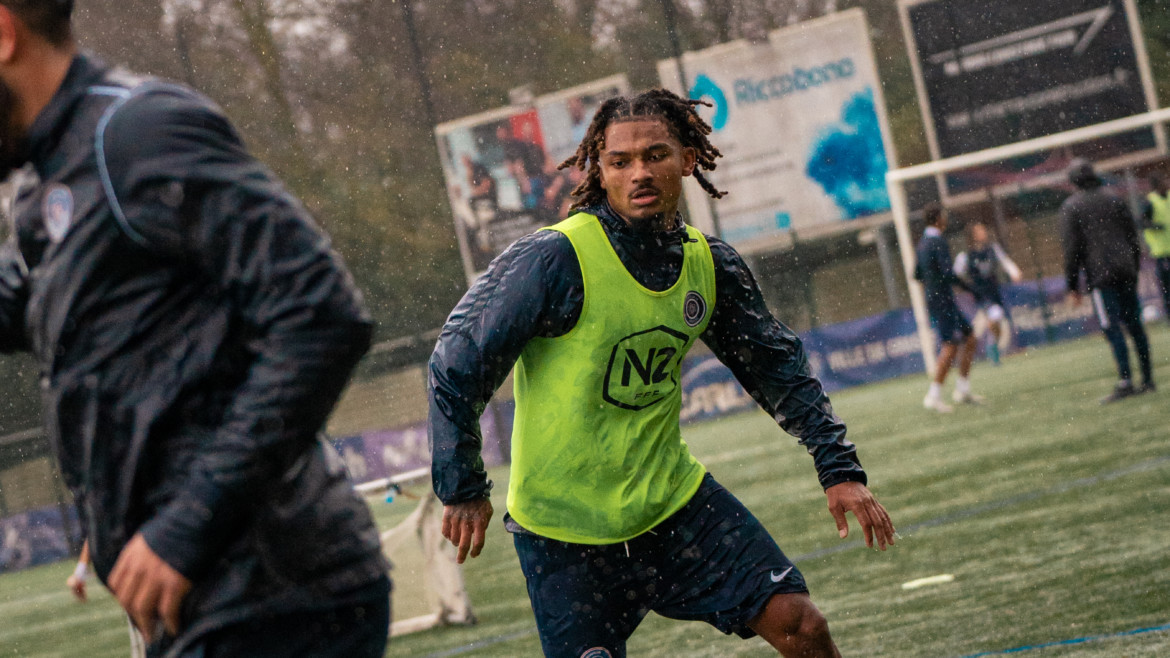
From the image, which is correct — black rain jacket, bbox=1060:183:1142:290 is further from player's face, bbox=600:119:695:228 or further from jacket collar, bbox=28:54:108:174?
jacket collar, bbox=28:54:108:174

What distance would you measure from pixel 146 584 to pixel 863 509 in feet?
7.00

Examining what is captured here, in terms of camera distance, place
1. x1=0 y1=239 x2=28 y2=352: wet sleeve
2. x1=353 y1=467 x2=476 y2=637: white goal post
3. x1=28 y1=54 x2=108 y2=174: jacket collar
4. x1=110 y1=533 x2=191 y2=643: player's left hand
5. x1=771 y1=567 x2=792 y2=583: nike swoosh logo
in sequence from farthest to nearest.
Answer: x1=353 y1=467 x2=476 y2=637: white goal post → x1=771 y1=567 x2=792 y2=583: nike swoosh logo → x1=0 y1=239 x2=28 y2=352: wet sleeve → x1=28 y1=54 x2=108 y2=174: jacket collar → x1=110 y1=533 x2=191 y2=643: player's left hand

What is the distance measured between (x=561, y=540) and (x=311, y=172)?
951 inches

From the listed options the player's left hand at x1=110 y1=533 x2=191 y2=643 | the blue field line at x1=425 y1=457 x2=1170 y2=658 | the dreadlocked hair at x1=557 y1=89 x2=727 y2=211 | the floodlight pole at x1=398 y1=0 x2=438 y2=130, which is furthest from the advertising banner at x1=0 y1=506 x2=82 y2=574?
the player's left hand at x1=110 y1=533 x2=191 y2=643

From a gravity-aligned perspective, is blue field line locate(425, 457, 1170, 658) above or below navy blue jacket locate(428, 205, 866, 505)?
below

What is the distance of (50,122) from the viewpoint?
5.92 feet

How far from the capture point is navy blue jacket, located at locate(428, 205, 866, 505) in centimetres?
320

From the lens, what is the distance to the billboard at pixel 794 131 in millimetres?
22594

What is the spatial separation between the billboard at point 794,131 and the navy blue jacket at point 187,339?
68.4 feet

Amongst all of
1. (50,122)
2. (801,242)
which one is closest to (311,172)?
(801,242)

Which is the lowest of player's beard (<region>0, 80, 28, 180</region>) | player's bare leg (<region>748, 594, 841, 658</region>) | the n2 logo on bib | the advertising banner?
the advertising banner

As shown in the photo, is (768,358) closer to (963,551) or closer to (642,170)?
(642,170)

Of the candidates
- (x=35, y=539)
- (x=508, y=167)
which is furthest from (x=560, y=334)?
(x=508, y=167)

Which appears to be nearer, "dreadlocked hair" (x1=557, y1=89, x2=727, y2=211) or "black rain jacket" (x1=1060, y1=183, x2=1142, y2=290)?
"dreadlocked hair" (x1=557, y1=89, x2=727, y2=211)
